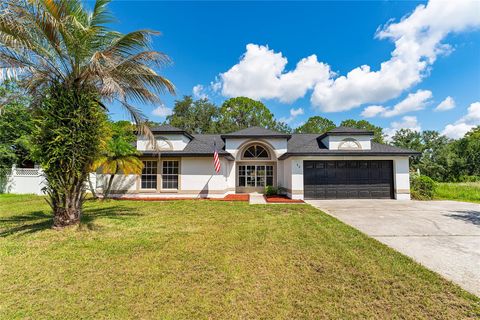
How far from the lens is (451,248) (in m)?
5.32

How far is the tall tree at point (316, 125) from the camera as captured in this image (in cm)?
4478

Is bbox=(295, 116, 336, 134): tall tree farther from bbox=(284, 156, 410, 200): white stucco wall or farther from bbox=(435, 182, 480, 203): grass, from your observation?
bbox=(284, 156, 410, 200): white stucco wall

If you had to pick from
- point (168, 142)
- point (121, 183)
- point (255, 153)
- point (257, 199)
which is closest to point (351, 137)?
point (255, 153)

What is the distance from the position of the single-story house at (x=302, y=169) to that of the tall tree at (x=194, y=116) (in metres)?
23.5

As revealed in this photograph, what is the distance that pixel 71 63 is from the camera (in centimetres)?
654

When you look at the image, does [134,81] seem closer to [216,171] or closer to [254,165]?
[216,171]

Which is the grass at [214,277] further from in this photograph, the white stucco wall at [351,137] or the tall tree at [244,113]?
the tall tree at [244,113]

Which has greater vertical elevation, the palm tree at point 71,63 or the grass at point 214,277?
the palm tree at point 71,63

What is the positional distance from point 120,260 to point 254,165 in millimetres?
12764

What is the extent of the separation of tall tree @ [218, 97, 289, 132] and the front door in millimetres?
23101

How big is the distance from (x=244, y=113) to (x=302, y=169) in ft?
91.3

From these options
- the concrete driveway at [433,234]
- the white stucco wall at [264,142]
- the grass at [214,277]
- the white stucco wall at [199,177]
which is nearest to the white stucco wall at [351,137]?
the white stucco wall at [264,142]

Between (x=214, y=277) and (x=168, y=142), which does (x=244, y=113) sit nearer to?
(x=168, y=142)

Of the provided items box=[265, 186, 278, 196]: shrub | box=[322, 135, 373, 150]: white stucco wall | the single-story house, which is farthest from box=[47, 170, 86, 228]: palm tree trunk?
box=[322, 135, 373, 150]: white stucco wall
